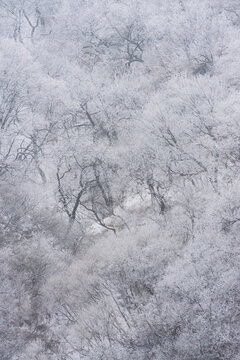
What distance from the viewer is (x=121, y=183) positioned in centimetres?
2277

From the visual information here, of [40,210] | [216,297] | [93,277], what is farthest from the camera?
[40,210]

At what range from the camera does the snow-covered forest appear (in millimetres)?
9930

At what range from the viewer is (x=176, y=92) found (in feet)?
79.3

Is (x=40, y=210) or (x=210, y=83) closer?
(x=40, y=210)

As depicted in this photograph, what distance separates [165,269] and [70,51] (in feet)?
109

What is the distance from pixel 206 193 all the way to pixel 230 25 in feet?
69.7

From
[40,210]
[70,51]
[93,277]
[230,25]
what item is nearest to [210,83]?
[230,25]

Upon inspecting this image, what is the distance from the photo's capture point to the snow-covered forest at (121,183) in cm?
993

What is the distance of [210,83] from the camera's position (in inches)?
889

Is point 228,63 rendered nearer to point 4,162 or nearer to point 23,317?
point 4,162

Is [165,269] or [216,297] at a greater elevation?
[165,269]

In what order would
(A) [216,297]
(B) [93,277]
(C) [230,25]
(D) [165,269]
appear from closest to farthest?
(A) [216,297], (D) [165,269], (B) [93,277], (C) [230,25]

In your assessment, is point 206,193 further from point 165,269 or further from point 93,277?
point 93,277

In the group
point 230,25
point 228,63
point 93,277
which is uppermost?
point 230,25
